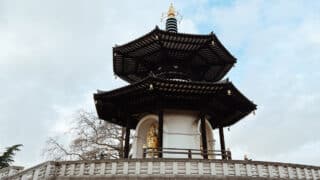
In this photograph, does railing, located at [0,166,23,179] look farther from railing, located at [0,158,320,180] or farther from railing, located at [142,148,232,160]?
railing, located at [142,148,232,160]

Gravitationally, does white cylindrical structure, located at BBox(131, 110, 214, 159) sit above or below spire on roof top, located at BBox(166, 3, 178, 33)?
below

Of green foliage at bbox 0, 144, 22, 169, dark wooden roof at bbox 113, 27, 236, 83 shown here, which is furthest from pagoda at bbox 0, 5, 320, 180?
green foliage at bbox 0, 144, 22, 169

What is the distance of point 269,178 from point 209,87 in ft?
17.2

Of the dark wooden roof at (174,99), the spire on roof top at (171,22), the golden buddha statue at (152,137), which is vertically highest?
the spire on roof top at (171,22)

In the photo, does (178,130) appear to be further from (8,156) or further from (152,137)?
(8,156)

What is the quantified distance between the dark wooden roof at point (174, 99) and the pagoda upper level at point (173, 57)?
6.94 feet

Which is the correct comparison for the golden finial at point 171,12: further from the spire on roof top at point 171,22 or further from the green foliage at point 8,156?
the green foliage at point 8,156

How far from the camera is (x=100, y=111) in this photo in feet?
65.2

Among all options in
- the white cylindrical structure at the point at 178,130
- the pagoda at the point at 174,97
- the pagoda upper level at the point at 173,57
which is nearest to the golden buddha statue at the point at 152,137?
the pagoda at the point at 174,97

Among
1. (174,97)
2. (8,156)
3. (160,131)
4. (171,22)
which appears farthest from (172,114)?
(8,156)

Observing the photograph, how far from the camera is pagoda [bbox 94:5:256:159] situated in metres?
16.4

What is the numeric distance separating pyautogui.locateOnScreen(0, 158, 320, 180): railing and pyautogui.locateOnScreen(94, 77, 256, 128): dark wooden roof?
14.1ft

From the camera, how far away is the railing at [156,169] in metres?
12.8

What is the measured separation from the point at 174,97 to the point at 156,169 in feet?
16.8
